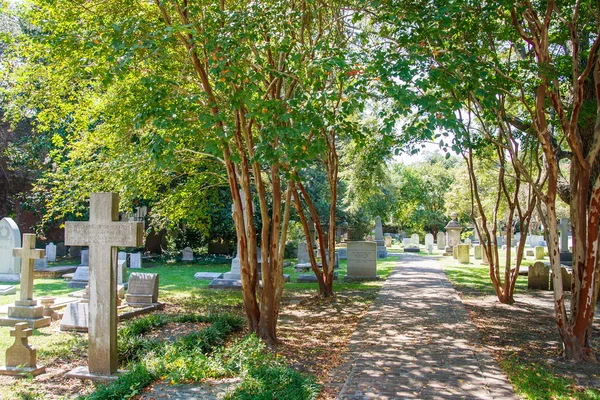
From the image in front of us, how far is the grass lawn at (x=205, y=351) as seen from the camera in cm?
559

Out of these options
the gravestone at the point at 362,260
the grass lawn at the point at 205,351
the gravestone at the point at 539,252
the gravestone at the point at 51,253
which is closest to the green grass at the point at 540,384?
the grass lawn at the point at 205,351

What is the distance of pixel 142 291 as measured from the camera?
11.8 metres

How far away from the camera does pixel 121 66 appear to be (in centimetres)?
671

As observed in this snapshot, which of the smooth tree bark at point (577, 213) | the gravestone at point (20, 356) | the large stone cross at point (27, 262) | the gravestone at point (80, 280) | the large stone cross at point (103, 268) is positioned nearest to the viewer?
the large stone cross at point (103, 268)

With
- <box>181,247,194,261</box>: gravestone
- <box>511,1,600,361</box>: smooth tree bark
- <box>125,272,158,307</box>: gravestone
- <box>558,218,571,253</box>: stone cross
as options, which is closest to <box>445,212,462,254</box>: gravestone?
<box>558,218,571,253</box>: stone cross

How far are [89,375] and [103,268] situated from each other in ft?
4.24

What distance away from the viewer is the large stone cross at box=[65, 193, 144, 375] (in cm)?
602

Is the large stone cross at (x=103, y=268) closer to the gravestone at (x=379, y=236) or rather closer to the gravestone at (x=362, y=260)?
the gravestone at (x=362, y=260)

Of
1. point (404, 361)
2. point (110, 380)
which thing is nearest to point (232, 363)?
point (110, 380)

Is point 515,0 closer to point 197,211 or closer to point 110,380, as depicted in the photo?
point 110,380

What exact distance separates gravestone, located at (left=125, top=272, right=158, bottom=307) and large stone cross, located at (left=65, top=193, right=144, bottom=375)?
5695 millimetres

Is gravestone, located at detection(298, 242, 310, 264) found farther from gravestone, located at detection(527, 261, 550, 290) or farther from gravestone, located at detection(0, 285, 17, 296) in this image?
gravestone, located at detection(0, 285, 17, 296)

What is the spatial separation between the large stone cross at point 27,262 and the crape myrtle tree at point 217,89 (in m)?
2.39

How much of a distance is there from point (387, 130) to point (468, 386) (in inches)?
128
